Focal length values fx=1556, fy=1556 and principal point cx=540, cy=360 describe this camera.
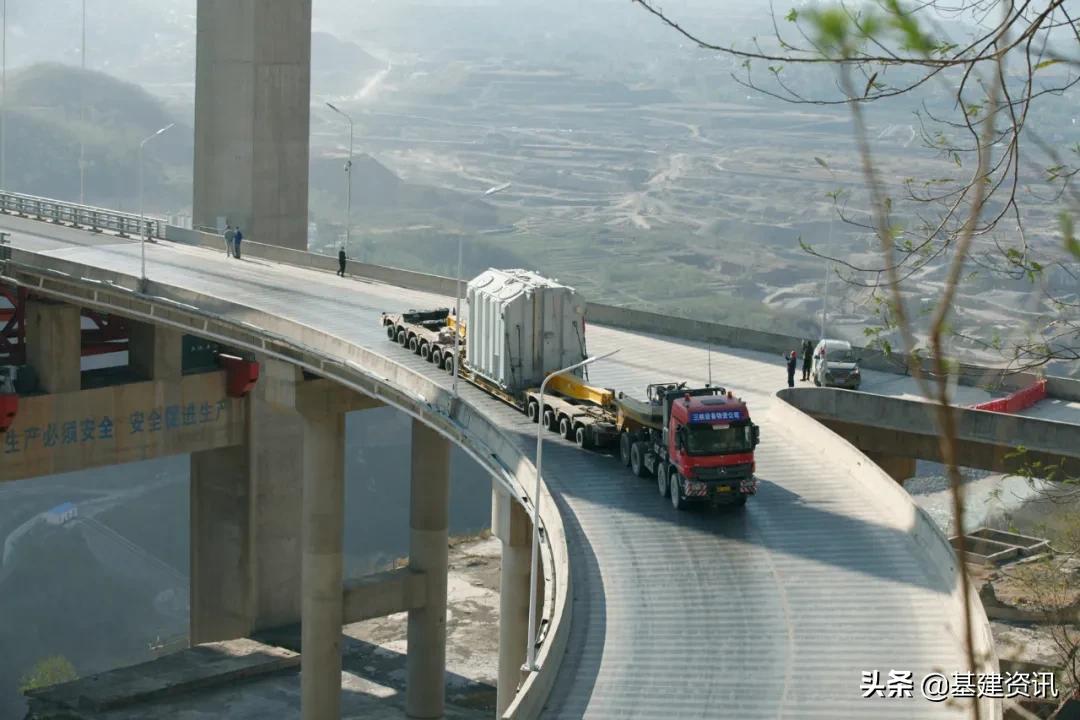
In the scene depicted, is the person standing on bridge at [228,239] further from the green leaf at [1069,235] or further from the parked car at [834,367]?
the green leaf at [1069,235]

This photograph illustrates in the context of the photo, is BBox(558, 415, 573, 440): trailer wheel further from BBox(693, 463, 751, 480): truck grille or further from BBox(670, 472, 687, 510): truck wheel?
BBox(693, 463, 751, 480): truck grille

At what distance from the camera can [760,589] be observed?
85.5ft

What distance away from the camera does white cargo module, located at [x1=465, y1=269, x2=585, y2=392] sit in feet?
119

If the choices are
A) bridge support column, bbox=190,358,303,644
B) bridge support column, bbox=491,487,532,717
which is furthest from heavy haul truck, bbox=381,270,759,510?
bridge support column, bbox=190,358,303,644

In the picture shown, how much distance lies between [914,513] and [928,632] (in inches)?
207

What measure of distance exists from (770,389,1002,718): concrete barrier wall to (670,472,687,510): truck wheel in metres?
3.87

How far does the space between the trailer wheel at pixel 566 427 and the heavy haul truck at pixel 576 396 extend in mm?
31

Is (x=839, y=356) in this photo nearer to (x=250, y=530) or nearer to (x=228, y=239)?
(x=250, y=530)

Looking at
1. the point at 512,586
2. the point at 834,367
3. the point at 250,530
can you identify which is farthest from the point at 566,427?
the point at 250,530

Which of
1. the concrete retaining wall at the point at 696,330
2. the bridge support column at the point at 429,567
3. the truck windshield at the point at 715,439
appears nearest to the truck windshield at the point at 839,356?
the concrete retaining wall at the point at 696,330

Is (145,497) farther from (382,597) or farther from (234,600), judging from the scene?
(382,597)

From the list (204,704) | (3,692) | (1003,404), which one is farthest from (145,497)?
(1003,404)

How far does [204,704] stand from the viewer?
49.3m

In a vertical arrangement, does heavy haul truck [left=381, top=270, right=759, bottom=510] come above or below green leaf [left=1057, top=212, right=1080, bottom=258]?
below
